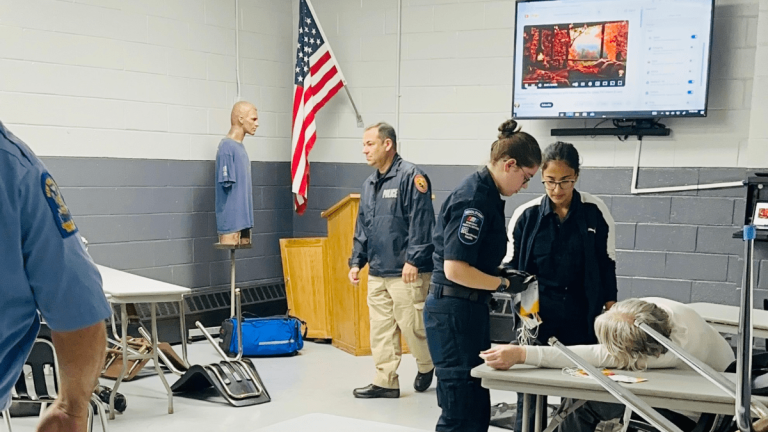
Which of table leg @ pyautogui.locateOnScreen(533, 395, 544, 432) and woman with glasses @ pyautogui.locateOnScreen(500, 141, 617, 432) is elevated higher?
woman with glasses @ pyautogui.locateOnScreen(500, 141, 617, 432)

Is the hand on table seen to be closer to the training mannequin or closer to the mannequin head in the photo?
the training mannequin

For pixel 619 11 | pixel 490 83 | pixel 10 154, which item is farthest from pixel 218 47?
pixel 10 154

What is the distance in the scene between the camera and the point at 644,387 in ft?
8.23

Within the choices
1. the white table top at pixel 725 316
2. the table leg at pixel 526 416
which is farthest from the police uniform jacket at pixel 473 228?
the white table top at pixel 725 316

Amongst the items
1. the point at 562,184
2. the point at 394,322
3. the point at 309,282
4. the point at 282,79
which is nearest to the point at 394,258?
the point at 394,322

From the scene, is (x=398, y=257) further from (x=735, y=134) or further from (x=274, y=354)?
(x=735, y=134)

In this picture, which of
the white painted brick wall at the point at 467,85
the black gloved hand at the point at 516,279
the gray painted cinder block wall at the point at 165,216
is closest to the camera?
the black gloved hand at the point at 516,279

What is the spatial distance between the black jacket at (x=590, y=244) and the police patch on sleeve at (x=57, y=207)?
2348 millimetres

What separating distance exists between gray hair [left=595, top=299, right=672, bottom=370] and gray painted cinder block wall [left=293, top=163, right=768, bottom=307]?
308 centimetres

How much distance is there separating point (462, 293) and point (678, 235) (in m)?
3.29

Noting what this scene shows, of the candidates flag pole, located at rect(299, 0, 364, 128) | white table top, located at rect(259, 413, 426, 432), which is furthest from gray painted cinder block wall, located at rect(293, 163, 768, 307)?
white table top, located at rect(259, 413, 426, 432)

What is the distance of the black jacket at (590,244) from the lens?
3355 millimetres

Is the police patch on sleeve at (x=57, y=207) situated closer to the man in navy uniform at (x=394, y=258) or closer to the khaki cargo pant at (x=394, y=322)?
the man in navy uniform at (x=394, y=258)

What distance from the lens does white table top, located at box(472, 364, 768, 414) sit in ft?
8.03
